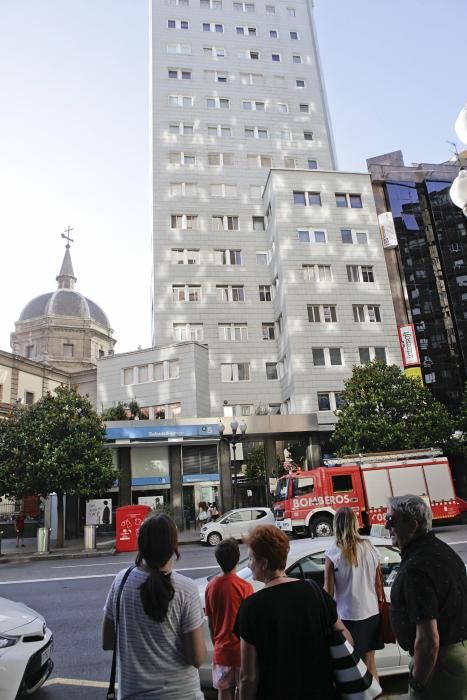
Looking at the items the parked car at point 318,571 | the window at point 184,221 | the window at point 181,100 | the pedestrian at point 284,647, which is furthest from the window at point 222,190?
the pedestrian at point 284,647

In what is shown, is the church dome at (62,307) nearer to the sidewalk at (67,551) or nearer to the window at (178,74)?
the window at (178,74)

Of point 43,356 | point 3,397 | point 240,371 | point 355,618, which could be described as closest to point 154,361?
point 240,371

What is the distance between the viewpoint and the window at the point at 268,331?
1516 inches

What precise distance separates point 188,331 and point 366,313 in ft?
43.7

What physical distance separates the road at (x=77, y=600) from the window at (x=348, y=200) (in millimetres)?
25012

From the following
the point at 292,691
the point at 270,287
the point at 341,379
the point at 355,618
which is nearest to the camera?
the point at 292,691

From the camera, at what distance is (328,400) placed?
33.2 m

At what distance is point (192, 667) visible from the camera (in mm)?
2865

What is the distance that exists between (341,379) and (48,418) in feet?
62.1

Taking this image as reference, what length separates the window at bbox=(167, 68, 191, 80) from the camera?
4628 cm

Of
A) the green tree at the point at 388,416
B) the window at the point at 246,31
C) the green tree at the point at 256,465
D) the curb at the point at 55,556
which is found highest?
the window at the point at 246,31

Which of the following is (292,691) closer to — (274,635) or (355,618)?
(274,635)

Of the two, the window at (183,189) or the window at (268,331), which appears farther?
the window at (183,189)

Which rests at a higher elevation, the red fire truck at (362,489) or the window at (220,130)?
the window at (220,130)
